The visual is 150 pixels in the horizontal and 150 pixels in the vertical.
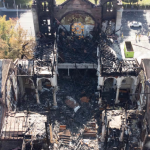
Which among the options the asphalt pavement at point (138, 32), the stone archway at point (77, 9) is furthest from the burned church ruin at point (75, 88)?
the asphalt pavement at point (138, 32)

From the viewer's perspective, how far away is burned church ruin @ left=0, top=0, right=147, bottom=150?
3612 cm

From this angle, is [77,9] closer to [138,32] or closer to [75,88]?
[75,88]

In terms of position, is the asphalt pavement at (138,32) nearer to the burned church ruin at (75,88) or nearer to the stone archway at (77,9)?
the burned church ruin at (75,88)

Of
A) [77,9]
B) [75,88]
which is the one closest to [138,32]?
[77,9]

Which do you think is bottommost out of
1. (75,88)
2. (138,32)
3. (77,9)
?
(75,88)

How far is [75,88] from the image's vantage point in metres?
50.1

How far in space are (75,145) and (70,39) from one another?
988 inches

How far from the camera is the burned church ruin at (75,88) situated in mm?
36125

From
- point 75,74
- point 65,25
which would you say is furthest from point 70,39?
point 75,74

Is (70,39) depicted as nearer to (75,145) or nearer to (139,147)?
(75,145)

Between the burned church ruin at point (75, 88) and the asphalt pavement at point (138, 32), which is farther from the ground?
the asphalt pavement at point (138, 32)

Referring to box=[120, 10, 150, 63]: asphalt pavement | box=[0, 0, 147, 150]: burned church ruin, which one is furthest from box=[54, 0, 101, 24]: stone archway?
box=[120, 10, 150, 63]: asphalt pavement

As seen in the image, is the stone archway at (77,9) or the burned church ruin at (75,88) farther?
the stone archway at (77,9)

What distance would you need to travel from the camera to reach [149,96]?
36688 millimetres
